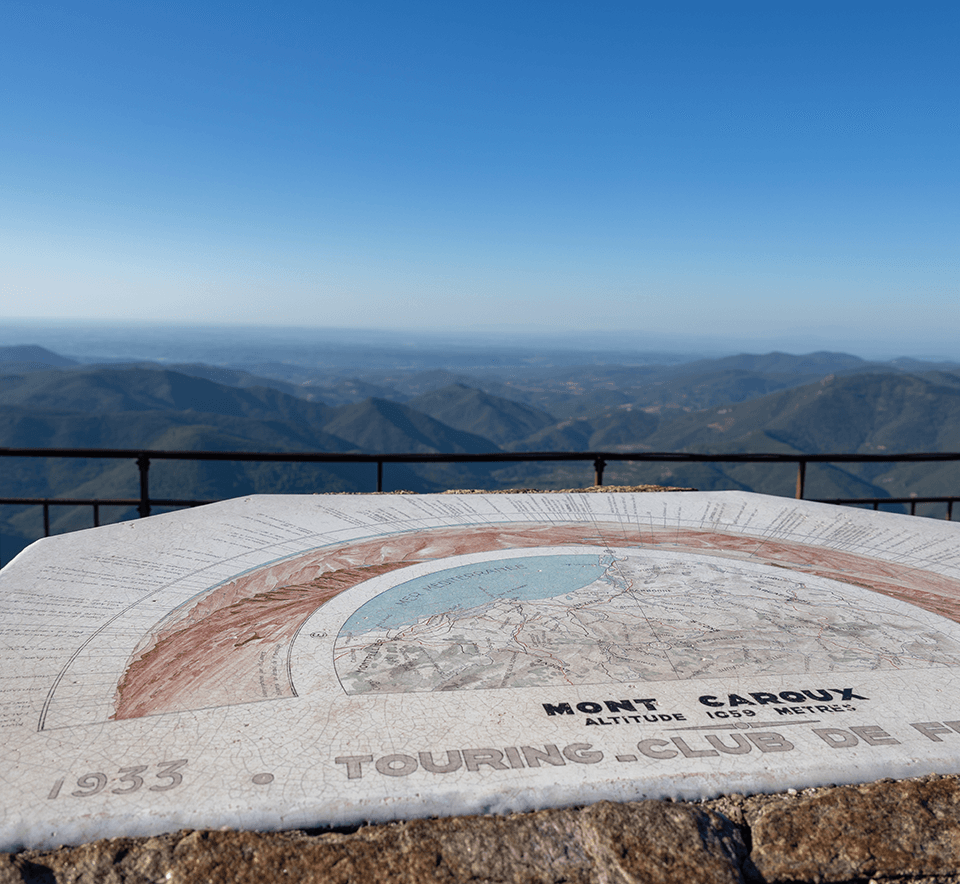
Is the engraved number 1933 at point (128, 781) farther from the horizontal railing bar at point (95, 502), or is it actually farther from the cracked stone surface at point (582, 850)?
the horizontal railing bar at point (95, 502)

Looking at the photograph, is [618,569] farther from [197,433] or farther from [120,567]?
[197,433]

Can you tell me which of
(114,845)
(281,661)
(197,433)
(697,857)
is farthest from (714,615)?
(197,433)

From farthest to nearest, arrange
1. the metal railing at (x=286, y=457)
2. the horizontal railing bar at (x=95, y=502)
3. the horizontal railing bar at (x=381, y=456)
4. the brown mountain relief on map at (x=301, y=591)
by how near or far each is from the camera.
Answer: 1. the horizontal railing bar at (x=381, y=456)
2. the metal railing at (x=286, y=457)
3. the horizontal railing bar at (x=95, y=502)
4. the brown mountain relief on map at (x=301, y=591)

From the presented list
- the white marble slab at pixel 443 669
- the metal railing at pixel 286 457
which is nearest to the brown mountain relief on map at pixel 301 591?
the white marble slab at pixel 443 669

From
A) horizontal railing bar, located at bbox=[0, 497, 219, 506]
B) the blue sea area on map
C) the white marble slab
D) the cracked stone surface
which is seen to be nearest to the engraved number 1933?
the white marble slab

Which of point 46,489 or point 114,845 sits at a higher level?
point 114,845

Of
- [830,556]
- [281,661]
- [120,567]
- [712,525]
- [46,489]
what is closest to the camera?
[281,661]
